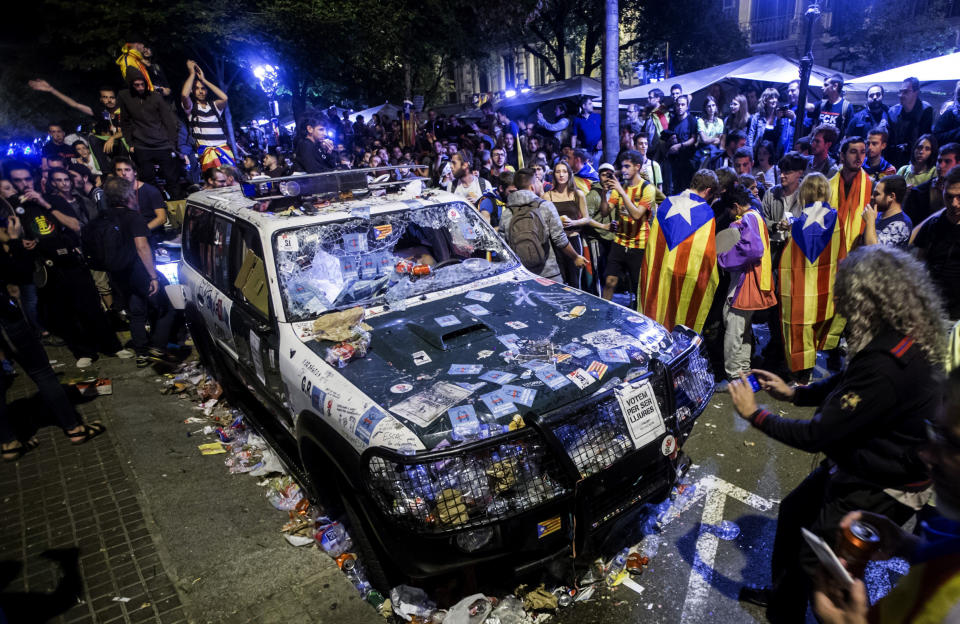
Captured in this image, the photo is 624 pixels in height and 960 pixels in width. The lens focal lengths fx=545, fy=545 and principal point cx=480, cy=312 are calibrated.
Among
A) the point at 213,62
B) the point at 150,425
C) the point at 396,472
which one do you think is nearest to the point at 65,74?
the point at 213,62

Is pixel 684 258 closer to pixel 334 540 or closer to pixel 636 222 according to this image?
pixel 636 222

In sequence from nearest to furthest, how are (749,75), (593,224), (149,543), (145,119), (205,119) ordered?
(149,543)
(593,224)
(145,119)
(205,119)
(749,75)

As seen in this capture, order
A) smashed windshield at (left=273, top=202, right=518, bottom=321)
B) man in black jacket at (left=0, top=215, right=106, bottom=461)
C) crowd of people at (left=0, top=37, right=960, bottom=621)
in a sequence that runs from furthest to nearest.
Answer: man in black jacket at (left=0, top=215, right=106, bottom=461)
smashed windshield at (left=273, top=202, right=518, bottom=321)
crowd of people at (left=0, top=37, right=960, bottom=621)

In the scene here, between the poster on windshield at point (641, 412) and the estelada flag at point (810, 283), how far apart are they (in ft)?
9.58

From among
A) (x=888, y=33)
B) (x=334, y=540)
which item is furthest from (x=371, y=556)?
(x=888, y=33)

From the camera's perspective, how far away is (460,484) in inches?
97.4

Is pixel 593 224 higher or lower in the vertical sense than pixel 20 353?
higher

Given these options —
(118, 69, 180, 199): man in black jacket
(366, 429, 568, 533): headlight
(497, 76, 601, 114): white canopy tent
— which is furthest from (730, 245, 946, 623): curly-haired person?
(497, 76, 601, 114): white canopy tent

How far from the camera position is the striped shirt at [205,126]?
30.1 ft

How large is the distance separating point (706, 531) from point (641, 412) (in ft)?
3.87

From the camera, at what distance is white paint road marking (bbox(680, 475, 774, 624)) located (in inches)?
114

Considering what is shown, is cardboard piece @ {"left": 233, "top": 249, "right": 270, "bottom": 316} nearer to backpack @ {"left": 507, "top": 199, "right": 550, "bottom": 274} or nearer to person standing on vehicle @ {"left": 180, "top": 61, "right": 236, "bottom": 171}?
backpack @ {"left": 507, "top": 199, "right": 550, "bottom": 274}

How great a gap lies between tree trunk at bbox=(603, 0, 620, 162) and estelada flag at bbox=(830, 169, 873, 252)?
5580 mm

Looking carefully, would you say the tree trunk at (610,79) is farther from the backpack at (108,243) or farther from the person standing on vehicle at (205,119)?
the backpack at (108,243)
